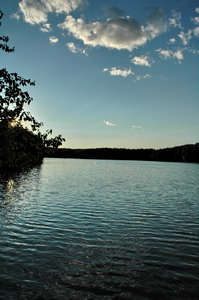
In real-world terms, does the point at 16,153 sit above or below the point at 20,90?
below

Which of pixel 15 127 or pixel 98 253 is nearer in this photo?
pixel 15 127

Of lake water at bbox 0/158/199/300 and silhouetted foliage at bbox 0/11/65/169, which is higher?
silhouetted foliage at bbox 0/11/65/169

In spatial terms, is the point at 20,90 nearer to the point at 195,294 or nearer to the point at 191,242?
the point at 195,294

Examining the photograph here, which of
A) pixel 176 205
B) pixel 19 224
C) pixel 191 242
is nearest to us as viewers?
pixel 191 242

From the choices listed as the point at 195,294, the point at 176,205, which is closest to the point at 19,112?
the point at 195,294

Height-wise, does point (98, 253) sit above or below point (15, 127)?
below

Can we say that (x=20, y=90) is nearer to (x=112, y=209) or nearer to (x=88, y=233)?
(x=88, y=233)

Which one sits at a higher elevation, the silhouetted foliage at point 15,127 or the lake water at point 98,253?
the silhouetted foliage at point 15,127

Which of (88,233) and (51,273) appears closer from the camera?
(51,273)

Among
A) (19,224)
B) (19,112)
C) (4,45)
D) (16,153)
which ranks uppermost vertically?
(4,45)

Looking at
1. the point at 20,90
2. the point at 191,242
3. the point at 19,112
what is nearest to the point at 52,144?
the point at 19,112

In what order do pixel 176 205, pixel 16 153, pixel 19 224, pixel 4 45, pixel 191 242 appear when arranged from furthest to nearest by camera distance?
pixel 176 205
pixel 19 224
pixel 191 242
pixel 16 153
pixel 4 45

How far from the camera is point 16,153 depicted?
8.73m

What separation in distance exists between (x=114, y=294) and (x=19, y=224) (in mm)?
11500
